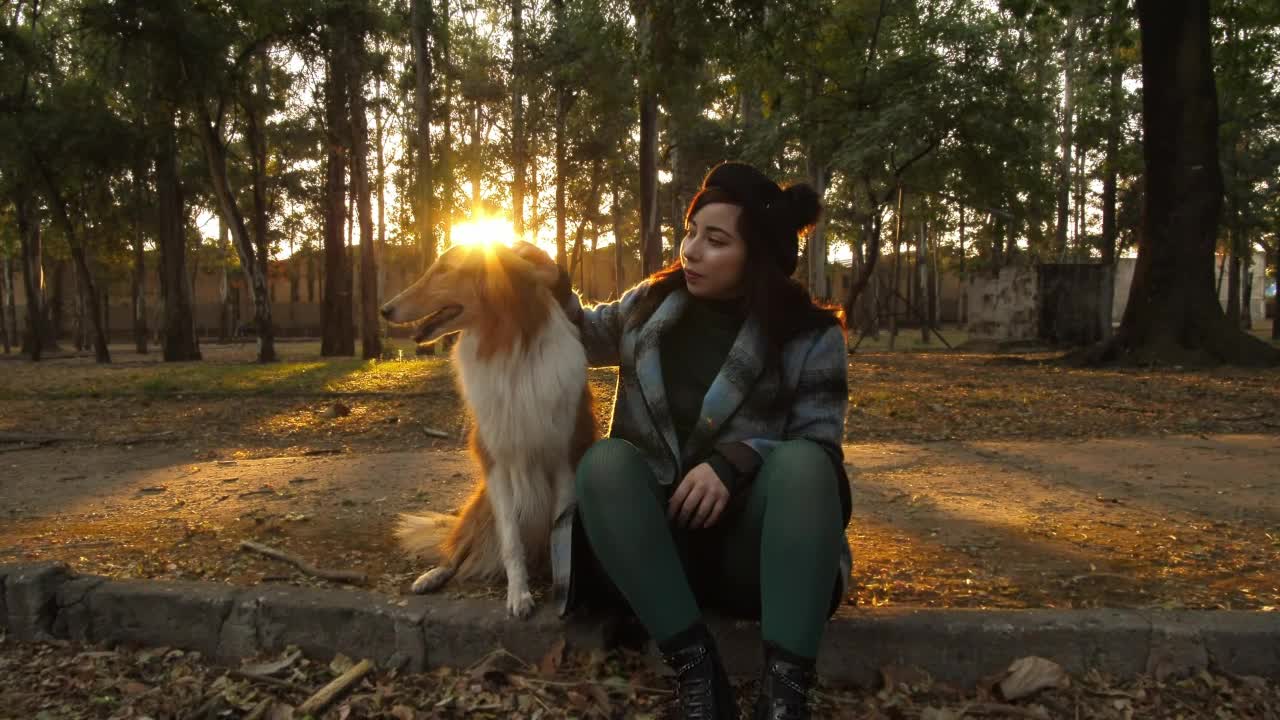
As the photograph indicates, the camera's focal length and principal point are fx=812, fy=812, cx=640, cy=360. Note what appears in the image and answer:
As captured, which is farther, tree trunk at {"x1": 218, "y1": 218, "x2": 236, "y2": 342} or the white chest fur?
tree trunk at {"x1": 218, "y1": 218, "x2": 236, "y2": 342}

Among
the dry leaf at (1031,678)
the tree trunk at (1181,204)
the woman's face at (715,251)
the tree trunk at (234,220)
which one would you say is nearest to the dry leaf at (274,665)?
the woman's face at (715,251)

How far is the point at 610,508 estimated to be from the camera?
2.12 meters

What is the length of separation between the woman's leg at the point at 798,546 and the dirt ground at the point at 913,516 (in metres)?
0.77

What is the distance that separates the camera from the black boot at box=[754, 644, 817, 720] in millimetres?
1880

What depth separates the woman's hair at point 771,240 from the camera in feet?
7.59

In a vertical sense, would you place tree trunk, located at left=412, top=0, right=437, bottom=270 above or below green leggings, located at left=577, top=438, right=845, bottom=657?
above

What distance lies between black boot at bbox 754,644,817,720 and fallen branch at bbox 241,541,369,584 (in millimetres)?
1531

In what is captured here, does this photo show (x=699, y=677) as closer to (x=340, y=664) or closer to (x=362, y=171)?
(x=340, y=664)

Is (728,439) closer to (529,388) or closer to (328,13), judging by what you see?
(529,388)

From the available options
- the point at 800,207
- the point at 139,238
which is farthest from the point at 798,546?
the point at 139,238

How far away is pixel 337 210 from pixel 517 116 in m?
8.25

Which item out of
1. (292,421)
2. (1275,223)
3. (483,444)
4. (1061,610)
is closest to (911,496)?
(1061,610)

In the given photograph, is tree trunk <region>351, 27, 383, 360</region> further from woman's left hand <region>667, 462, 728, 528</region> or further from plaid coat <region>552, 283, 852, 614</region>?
woman's left hand <region>667, 462, 728, 528</region>

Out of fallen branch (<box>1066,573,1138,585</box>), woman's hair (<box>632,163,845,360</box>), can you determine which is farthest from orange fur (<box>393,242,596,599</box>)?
fallen branch (<box>1066,573,1138,585</box>)
